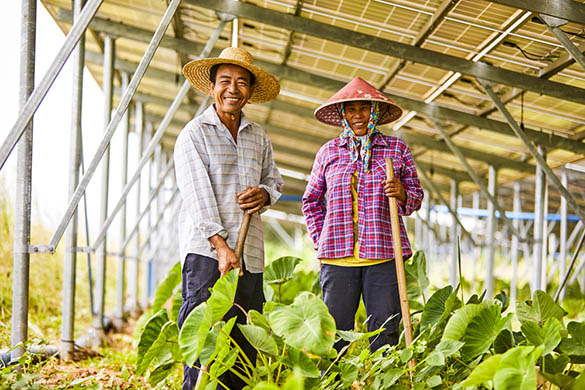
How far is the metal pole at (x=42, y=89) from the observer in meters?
2.81

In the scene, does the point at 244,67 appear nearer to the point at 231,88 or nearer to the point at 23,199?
the point at 231,88

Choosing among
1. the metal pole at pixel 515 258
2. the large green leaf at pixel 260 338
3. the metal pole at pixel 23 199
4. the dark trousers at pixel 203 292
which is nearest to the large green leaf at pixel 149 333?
the dark trousers at pixel 203 292

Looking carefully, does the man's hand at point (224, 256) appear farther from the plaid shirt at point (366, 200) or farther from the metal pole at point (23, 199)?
the metal pole at point (23, 199)

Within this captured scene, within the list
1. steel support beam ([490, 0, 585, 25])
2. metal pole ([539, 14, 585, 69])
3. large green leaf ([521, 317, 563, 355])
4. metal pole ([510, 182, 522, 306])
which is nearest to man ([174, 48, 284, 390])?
large green leaf ([521, 317, 563, 355])

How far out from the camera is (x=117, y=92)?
10.1 meters

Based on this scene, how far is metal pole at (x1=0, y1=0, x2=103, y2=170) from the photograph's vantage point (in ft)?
9.23

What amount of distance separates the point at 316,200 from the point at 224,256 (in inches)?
30.7

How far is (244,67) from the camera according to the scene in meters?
2.62

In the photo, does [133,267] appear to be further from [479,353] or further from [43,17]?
[479,353]

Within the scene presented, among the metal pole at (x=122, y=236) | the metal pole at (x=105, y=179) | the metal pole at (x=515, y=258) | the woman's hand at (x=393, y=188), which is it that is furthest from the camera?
the metal pole at (x=515, y=258)

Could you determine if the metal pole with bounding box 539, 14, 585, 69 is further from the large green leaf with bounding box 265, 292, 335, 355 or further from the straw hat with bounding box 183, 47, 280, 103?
the large green leaf with bounding box 265, 292, 335, 355

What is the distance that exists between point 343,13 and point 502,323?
12.0 ft

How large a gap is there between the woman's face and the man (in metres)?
0.45

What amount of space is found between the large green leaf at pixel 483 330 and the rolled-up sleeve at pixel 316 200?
81cm
